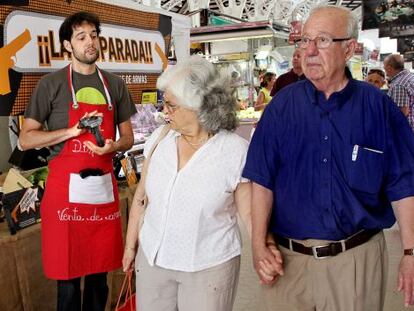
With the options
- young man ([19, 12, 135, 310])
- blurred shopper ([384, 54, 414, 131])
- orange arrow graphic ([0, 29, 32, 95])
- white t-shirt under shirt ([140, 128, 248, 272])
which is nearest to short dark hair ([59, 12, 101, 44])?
young man ([19, 12, 135, 310])

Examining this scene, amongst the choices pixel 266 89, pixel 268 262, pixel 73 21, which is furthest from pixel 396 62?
pixel 268 262

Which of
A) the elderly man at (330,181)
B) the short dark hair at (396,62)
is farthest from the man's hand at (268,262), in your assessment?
the short dark hair at (396,62)

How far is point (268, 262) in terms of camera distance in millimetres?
1814

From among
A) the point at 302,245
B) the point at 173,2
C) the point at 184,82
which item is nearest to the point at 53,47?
the point at 184,82

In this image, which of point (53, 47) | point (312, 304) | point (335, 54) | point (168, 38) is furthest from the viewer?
point (168, 38)

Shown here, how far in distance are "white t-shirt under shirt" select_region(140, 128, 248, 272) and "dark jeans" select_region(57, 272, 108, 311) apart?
2.50 feet

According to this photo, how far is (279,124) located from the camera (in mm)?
1815

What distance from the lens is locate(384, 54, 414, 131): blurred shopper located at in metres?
5.99

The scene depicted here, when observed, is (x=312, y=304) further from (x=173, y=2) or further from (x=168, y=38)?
(x=173, y=2)

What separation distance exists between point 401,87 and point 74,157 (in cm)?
488

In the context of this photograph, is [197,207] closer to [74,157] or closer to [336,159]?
[336,159]

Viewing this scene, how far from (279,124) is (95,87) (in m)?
1.07

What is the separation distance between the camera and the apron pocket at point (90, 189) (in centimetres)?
238

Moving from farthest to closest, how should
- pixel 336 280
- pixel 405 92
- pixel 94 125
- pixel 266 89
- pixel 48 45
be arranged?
pixel 266 89, pixel 405 92, pixel 48 45, pixel 94 125, pixel 336 280
